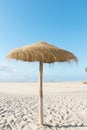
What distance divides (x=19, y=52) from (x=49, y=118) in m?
3.08

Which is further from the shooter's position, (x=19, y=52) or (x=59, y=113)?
(x=59, y=113)

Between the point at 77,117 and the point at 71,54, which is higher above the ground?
the point at 71,54

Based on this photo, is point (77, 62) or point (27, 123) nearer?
point (77, 62)

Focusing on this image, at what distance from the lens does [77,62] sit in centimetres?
518

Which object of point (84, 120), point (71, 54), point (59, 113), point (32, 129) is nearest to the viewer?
point (71, 54)

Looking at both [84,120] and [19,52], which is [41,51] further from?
[84,120]

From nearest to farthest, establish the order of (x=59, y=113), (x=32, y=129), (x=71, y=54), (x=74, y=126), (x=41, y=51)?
1. (x=41, y=51)
2. (x=71, y=54)
3. (x=32, y=129)
4. (x=74, y=126)
5. (x=59, y=113)

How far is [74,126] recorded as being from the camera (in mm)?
5801

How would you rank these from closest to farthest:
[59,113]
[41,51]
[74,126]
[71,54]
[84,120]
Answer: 1. [41,51]
2. [71,54]
3. [74,126]
4. [84,120]
5. [59,113]

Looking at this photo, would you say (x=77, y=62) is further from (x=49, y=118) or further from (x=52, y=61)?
(x=49, y=118)

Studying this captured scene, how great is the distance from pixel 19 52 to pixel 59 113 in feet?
12.1

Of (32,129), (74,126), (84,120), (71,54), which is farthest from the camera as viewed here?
(84,120)

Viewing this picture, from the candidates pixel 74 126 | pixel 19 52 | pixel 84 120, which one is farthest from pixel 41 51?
pixel 84 120

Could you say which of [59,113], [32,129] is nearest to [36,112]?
[59,113]
